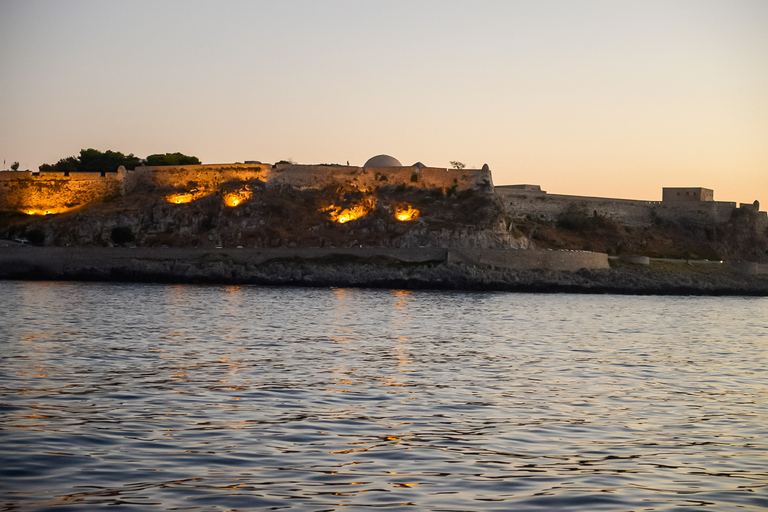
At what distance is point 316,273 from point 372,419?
46.8 meters

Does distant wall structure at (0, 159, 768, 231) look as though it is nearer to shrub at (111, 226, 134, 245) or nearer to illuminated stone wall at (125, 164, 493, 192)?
illuminated stone wall at (125, 164, 493, 192)

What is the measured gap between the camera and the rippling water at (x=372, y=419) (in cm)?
815

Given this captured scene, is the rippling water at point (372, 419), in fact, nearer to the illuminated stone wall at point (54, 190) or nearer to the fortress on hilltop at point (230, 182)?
the fortress on hilltop at point (230, 182)

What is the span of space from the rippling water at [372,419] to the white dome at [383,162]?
180 feet

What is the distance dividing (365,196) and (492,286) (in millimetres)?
18719

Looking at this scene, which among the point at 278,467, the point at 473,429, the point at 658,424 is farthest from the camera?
the point at 658,424

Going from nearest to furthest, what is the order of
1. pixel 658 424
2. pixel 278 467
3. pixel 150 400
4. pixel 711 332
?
pixel 278 467, pixel 658 424, pixel 150 400, pixel 711 332

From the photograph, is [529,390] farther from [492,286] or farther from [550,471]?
[492,286]

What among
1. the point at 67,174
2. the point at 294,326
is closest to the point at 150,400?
the point at 294,326

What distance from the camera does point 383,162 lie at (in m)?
80.7

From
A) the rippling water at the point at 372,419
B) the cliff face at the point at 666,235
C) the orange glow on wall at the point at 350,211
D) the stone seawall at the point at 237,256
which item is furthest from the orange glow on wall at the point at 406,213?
the rippling water at the point at 372,419

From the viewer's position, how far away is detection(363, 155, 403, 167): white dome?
80.3 metres

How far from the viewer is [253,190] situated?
73438 millimetres

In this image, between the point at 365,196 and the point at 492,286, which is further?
the point at 365,196
